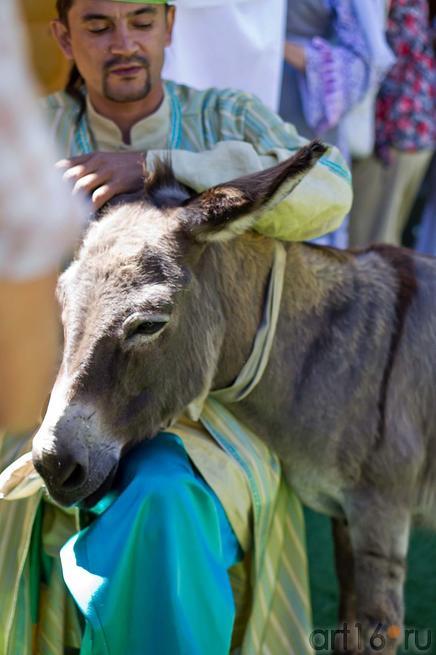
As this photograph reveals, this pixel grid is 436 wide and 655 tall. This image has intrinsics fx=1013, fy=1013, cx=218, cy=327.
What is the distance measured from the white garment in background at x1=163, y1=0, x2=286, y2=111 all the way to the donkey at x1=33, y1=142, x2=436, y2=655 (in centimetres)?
160

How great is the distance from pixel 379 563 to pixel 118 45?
6.19ft

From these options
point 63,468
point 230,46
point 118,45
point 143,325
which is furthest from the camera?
point 230,46

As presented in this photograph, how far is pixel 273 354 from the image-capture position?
3.14 metres

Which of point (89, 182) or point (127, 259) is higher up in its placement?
point (89, 182)

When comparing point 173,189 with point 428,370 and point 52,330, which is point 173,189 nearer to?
point 428,370

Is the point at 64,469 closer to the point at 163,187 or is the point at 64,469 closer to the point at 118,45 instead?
the point at 163,187

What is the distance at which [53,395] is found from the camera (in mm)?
2723

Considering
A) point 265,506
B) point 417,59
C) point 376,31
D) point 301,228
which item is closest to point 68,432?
point 265,506

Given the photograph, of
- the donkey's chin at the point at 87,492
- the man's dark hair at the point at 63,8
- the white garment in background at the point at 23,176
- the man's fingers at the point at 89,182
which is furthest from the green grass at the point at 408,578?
the white garment in background at the point at 23,176

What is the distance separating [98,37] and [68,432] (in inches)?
58.3

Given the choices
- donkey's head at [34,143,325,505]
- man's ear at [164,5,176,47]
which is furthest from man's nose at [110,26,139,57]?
donkey's head at [34,143,325,505]

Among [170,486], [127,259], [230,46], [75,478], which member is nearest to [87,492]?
[75,478]

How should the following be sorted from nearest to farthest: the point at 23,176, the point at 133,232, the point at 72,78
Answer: the point at 23,176 → the point at 133,232 → the point at 72,78

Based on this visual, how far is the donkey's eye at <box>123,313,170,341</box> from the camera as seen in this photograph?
271 cm
